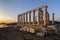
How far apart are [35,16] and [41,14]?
290 cm

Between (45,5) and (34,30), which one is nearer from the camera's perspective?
(34,30)

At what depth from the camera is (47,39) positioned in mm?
9500

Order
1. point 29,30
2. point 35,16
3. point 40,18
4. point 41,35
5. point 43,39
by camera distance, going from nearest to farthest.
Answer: point 43,39 < point 41,35 < point 29,30 < point 40,18 < point 35,16

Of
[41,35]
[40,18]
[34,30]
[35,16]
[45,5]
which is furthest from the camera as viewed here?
[35,16]

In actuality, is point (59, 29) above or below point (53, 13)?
below

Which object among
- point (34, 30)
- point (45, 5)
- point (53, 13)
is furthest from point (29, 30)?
point (53, 13)

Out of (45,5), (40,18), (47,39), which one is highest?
(45,5)

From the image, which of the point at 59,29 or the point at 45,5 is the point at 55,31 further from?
the point at 45,5

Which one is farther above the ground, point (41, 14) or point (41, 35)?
point (41, 14)

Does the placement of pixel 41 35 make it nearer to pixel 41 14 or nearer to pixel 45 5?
pixel 45 5

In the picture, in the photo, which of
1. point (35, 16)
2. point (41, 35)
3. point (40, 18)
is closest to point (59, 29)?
point (41, 35)

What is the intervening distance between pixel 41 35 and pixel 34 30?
82.5 inches

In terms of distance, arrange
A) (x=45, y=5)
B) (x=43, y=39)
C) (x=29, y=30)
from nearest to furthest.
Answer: (x=43, y=39) < (x=29, y=30) < (x=45, y=5)

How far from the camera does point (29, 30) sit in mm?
14062
